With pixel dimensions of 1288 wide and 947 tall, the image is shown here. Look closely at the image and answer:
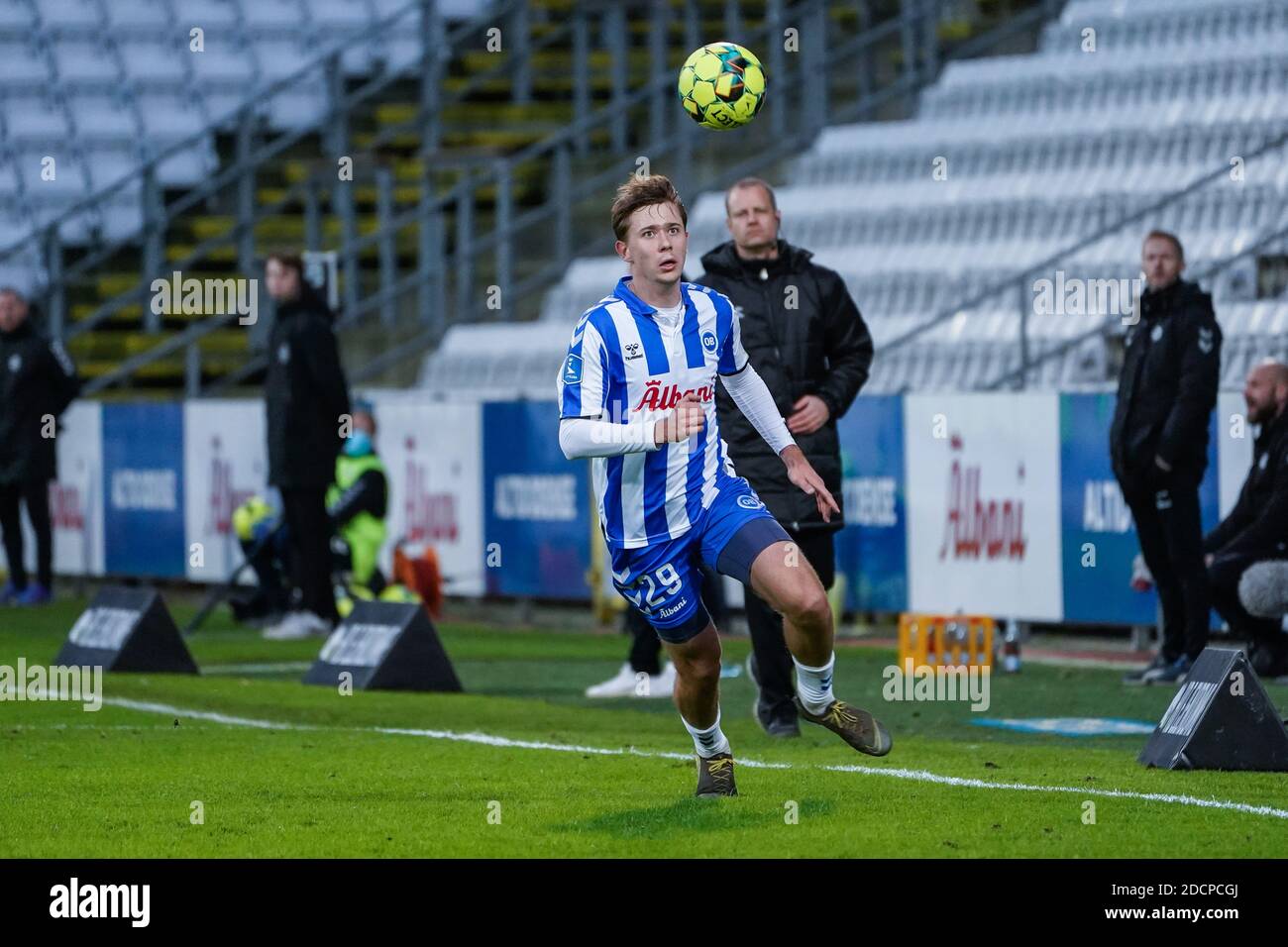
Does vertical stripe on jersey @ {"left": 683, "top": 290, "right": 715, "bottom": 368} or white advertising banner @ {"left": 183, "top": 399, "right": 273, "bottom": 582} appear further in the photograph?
white advertising banner @ {"left": 183, "top": 399, "right": 273, "bottom": 582}

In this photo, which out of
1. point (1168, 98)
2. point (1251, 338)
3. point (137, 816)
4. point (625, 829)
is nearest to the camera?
point (625, 829)

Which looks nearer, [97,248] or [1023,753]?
[1023,753]

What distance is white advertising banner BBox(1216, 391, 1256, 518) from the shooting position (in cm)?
1418

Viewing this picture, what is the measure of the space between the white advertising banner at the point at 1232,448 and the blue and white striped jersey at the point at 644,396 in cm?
685

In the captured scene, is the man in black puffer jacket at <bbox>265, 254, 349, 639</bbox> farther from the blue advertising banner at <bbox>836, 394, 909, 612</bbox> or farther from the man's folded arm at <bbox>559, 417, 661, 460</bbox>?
the man's folded arm at <bbox>559, 417, 661, 460</bbox>

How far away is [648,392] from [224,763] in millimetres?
2658

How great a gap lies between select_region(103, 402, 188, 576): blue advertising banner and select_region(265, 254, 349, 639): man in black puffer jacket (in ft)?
15.9

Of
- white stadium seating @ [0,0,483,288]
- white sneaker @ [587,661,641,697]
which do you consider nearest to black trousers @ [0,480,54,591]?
white stadium seating @ [0,0,483,288]

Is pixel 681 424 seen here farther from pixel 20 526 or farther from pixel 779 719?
pixel 20 526

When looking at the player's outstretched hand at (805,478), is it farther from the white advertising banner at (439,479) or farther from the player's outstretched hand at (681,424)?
the white advertising banner at (439,479)

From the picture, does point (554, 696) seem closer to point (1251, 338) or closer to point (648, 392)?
point (648, 392)
